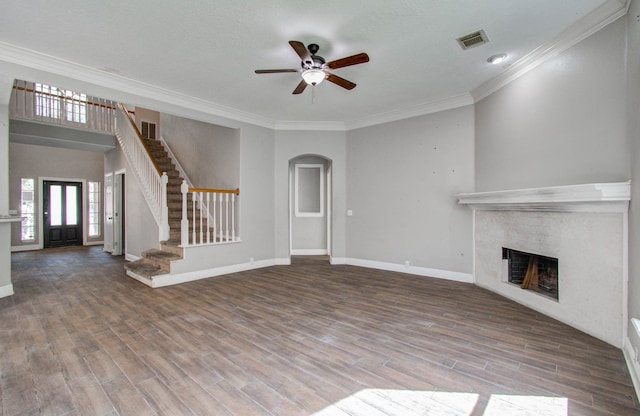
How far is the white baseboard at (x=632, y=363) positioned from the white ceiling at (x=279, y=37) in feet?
9.43

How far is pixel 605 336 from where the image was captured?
262 cm

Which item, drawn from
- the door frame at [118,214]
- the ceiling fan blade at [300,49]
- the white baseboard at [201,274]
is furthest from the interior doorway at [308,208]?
the ceiling fan blade at [300,49]

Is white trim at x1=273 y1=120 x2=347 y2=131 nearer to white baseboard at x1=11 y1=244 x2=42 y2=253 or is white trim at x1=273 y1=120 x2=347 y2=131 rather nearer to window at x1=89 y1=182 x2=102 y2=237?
window at x1=89 y1=182 x2=102 y2=237

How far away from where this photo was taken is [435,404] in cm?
180

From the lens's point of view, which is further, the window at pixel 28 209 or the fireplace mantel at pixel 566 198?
the window at pixel 28 209

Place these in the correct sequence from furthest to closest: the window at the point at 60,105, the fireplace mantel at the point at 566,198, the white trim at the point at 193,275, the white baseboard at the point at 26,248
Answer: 1. the white baseboard at the point at 26,248
2. the window at the point at 60,105
3. the white trim at the point at 193,275
4. the fireplace mantel at the point at 566,198

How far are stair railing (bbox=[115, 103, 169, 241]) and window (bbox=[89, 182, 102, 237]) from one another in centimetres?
446

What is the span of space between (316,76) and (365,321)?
2.70 metres

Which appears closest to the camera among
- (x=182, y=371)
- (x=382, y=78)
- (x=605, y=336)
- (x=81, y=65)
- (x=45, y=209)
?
(x=182, y=371)

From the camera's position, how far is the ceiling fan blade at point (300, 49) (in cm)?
264

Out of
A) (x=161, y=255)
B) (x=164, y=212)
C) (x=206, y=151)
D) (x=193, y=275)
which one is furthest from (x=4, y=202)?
(x=206, y=151)

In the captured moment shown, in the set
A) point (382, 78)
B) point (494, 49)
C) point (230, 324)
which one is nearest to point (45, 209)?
point (230, 324)

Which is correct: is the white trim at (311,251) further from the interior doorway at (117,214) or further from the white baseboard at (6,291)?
the white baseboard at (6,291)

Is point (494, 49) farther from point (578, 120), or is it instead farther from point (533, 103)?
point (578, 120)
